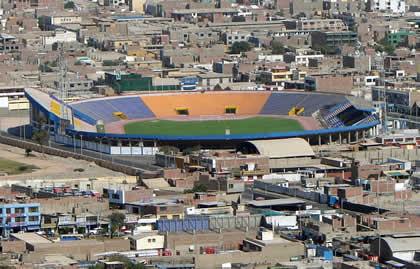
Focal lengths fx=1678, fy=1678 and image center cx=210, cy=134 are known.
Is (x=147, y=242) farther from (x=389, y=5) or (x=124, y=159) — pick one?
(x=389, y=5)

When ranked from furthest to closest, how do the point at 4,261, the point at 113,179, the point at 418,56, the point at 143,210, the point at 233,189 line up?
the point at 418,56 < the point at 113,179 < the point at 233,189 < the point at 143,210 < the point at 4,261

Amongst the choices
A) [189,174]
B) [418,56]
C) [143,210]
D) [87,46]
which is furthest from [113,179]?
[87,46]

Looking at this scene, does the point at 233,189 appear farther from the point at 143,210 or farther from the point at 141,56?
the point at 141,56

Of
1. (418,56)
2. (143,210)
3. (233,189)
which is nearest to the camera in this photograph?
(143,210)

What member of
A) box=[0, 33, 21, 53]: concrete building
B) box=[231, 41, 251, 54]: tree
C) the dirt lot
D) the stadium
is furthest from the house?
box=[0, 33, 21, 53]: concrete building

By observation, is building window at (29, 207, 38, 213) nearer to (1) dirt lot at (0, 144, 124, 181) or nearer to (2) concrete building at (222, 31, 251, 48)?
(1) dirt lot at (0, 144, 124, 181)

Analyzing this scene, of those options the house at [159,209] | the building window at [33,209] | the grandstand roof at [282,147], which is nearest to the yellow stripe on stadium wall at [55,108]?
the grandstand roof at [282,147]

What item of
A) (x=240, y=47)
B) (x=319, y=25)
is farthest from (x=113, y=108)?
(x=319, y=25)
